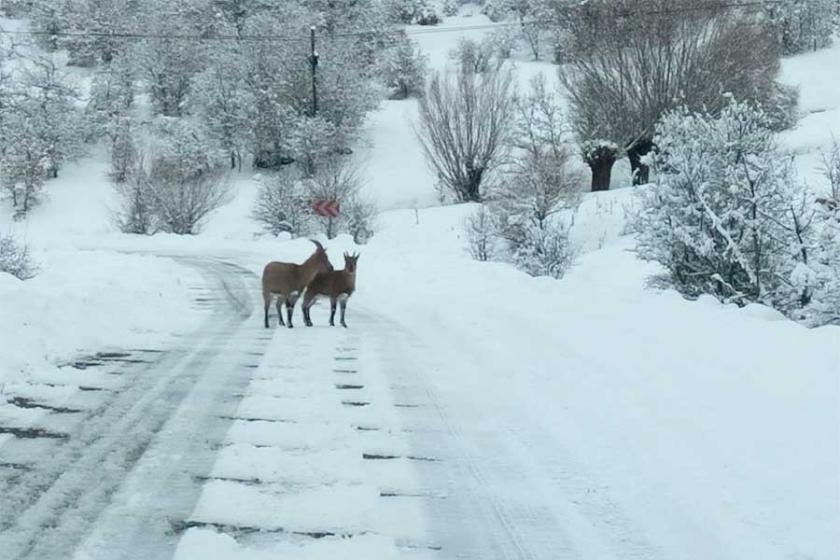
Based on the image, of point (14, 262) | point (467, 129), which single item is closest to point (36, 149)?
point (467, 129)

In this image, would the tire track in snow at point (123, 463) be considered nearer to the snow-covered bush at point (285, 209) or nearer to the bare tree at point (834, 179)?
the bare tree at point (834, 179)

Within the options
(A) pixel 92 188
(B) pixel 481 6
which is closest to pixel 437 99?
(A) pixel 92 188

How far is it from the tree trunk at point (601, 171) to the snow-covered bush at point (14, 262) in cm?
2632

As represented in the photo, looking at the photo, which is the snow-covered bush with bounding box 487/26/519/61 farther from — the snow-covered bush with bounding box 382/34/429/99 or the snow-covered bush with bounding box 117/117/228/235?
the snow-covered bush with bounding box 117/117/228/235

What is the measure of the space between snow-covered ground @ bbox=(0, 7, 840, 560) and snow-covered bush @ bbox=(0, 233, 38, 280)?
5.52m

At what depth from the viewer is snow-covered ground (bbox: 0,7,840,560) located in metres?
4.12

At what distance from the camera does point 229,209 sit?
45188mm

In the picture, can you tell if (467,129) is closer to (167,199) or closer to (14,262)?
(167,199)

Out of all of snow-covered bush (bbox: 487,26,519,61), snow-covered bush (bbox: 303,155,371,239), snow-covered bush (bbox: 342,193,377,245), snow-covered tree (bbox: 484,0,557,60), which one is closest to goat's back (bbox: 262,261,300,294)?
snow-covered bush (bbox: 303,155,371,239)

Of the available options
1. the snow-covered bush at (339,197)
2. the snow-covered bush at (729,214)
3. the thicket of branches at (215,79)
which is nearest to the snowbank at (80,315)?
the snow-covered bush at (729,214)

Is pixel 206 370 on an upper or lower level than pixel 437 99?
lower

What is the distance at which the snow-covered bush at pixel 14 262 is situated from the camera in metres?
17.3

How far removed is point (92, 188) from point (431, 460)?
4974cm

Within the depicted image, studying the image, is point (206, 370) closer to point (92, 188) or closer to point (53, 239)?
point (53, 239)
